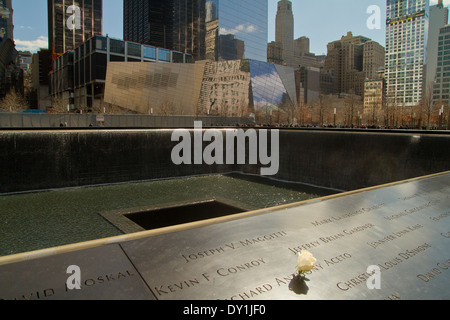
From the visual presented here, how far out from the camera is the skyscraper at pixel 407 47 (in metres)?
119

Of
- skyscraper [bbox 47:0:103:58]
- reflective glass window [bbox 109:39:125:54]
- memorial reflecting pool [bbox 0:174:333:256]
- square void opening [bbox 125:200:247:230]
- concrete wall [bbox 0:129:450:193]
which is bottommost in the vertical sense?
square void opening [bbox 125:200:247:230]

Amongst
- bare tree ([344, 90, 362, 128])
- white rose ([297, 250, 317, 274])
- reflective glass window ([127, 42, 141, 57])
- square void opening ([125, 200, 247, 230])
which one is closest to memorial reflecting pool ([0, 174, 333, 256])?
square void opening ([125, 200, 247, 230])

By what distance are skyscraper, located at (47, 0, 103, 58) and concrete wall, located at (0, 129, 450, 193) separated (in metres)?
151

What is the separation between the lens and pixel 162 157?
54.6 feet

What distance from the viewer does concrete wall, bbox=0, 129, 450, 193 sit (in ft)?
40.0

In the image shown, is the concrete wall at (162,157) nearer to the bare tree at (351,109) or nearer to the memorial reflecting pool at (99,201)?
the memorial reflecting pool at (99,201)

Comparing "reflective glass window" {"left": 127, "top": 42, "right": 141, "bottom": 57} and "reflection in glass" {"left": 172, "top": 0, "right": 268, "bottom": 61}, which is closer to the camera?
"reflective glass window" {"left": 127, "top": 42, "right": 141, "bottom": 57}

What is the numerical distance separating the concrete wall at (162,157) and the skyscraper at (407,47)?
118 meters

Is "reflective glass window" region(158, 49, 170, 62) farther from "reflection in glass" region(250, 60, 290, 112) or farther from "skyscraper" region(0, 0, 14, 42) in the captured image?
"skyscraper" region(0, 0, 14, 42)

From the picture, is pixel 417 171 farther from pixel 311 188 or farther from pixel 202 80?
pixel 202 80

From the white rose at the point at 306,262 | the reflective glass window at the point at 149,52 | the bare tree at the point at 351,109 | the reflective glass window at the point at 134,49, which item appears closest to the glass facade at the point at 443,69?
the bare tree at the point at 351,109

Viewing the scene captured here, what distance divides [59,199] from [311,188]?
31.9ft
